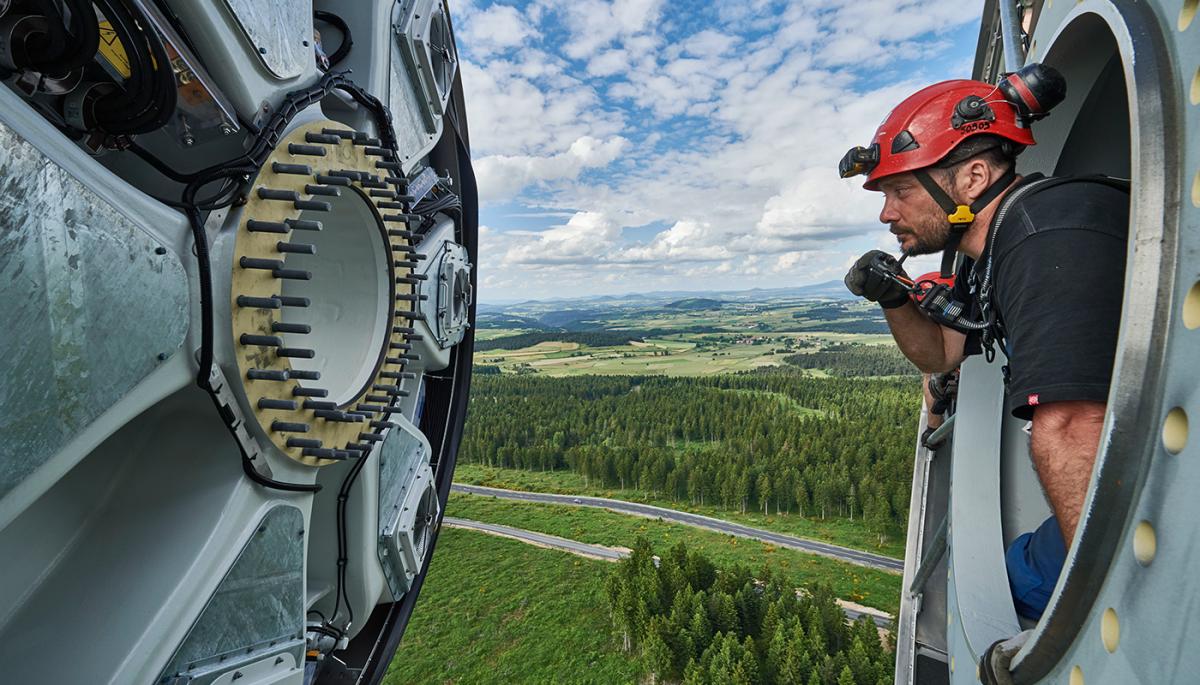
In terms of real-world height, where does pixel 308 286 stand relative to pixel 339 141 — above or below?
below

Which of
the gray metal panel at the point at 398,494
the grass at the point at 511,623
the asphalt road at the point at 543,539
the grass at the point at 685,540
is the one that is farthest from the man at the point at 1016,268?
the asphalt road at the point at 543,539

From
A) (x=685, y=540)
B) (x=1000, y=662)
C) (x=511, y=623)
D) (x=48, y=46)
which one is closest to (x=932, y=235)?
(x=1000, y=662)

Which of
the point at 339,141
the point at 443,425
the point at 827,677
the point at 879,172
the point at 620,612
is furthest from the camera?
the point at 620,612

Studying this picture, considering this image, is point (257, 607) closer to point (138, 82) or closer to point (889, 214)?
point (138, 82)

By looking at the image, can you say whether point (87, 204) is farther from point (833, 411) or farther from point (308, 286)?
point (833, 411)

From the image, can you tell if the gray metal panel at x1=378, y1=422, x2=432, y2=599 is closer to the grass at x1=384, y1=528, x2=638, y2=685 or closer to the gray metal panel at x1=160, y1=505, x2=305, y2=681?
the gray metal panel at x1=160, y1=505, x2=305, y2=681

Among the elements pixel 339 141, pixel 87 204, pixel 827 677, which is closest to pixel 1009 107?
pixel 339 141
